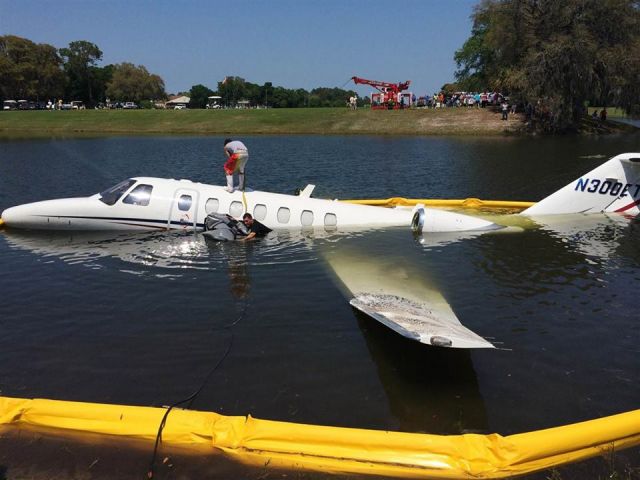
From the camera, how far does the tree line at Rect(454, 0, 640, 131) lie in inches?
2532

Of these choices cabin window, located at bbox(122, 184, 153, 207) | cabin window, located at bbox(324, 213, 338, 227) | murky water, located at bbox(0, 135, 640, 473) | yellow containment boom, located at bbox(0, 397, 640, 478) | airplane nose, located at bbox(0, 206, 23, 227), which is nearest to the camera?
yellow containment boom, located at bbox(0, 397, 640, 478)

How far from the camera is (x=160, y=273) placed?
51.9ft

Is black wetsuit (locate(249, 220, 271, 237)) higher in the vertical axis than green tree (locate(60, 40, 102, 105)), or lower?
lower

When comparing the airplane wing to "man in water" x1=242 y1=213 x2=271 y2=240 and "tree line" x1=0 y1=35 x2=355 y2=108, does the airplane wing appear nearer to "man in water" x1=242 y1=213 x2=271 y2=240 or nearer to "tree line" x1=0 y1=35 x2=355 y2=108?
"man in water" x1=242 y1=213 x2=271 y2=240

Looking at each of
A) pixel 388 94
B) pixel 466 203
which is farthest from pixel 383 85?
pixel 466 203

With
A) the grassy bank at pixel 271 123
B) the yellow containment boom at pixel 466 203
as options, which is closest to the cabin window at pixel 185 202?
the yellow containment boom at pixel 466 203

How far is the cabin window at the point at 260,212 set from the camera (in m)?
20.1

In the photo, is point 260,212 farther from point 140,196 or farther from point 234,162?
point 140,196

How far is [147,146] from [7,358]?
2198 inches

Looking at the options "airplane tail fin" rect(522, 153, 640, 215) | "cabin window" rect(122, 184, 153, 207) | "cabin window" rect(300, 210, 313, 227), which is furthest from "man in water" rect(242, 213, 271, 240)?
"airplane tail fin" rect(522, 153, 640, 215)

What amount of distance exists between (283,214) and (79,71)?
17511cm

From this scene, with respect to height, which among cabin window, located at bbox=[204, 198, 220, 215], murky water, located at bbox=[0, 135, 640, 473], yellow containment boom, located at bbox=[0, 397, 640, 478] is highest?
cabin window, located at bbox=[204, 198, 220, 215]

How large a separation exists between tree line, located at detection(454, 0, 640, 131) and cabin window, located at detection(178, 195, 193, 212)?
188 feet

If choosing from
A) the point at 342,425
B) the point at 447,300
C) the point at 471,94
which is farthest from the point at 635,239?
the point at 471,94
